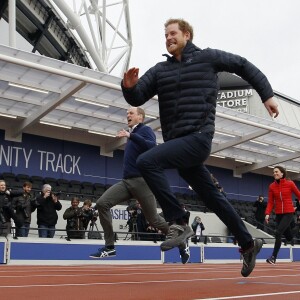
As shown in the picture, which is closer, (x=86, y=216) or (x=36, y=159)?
(x=86, y=216)

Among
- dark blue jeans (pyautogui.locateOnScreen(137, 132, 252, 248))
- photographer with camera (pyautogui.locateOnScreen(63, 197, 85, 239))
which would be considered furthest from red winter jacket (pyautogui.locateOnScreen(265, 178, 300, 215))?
photographer with camera (pyautogui.locateOnScreen(63, 197, 85, 239))

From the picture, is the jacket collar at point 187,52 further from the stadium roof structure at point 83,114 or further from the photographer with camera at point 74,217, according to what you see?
the stadium roof structure at point 83,114

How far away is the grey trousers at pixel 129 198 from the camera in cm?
669

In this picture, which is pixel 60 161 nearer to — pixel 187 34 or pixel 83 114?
pixel 83 114

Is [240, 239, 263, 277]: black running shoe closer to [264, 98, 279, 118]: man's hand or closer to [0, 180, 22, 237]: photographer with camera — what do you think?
[264, 98, 279, 118]: man's hand

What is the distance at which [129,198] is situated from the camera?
6.87 m

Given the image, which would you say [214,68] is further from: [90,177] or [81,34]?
[81,34]

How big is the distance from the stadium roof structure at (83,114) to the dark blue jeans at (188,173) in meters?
12.9

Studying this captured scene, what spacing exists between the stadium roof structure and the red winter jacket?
967 centimetres

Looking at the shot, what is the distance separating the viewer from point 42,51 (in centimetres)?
3150

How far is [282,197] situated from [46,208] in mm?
5903

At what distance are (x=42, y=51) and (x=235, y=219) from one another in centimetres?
2865

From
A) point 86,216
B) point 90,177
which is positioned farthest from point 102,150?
point 86,216

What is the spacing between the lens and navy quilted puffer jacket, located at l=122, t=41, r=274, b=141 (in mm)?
4457
